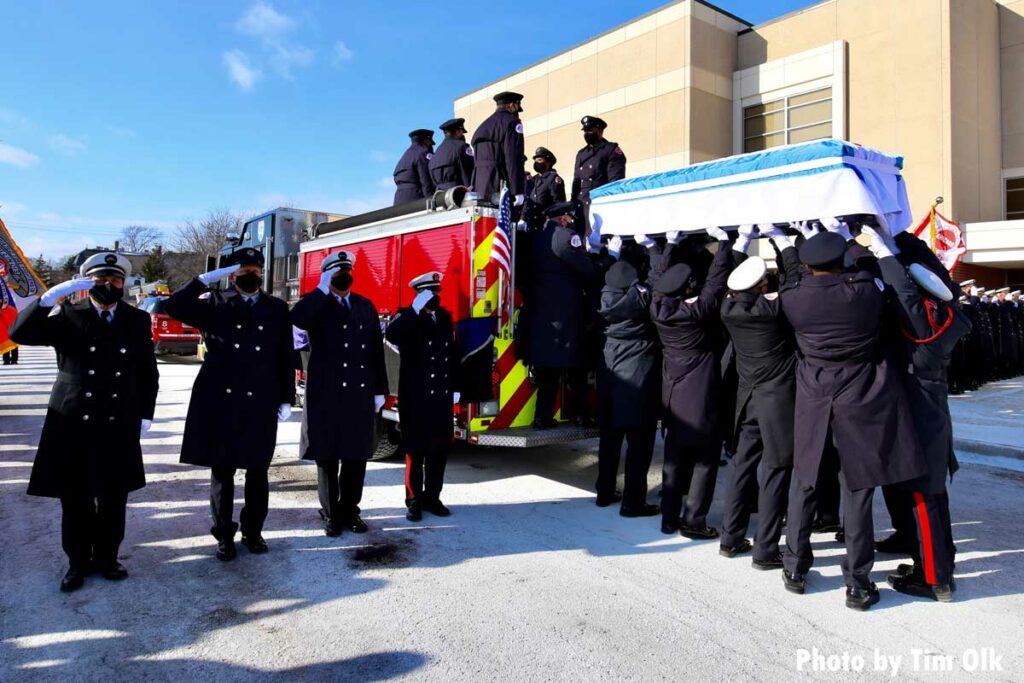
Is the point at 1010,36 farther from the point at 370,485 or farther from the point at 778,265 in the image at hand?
→ the point at 370,485

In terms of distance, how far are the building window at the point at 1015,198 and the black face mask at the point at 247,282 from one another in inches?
982

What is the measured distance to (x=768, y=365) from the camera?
4.39 m

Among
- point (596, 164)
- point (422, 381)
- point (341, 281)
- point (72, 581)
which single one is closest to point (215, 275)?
point (341, 281)

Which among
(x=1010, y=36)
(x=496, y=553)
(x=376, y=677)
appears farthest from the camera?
(x=1010, y=36)

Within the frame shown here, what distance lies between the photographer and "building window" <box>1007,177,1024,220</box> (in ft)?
72.4

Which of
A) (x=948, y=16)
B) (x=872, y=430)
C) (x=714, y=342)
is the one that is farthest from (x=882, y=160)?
(x=948, y=16)

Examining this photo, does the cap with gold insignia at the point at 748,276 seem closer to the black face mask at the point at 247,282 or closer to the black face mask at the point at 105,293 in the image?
the black face mask at the point at 247,282

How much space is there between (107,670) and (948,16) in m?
24.2

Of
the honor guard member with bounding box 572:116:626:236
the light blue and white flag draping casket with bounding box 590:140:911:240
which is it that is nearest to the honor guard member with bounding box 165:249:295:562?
the light blue and white flag draping casket with bounding box 590:140:911:240

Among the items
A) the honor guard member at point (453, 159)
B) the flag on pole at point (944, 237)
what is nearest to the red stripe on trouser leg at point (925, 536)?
the honor guard member at point (453, 159)

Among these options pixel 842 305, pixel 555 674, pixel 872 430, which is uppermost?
pixel 842 305

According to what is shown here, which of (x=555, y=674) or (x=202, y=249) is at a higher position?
(x=202, y=249)

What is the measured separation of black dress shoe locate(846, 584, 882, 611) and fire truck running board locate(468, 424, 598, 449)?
104 inches

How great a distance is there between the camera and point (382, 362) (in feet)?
16.9
